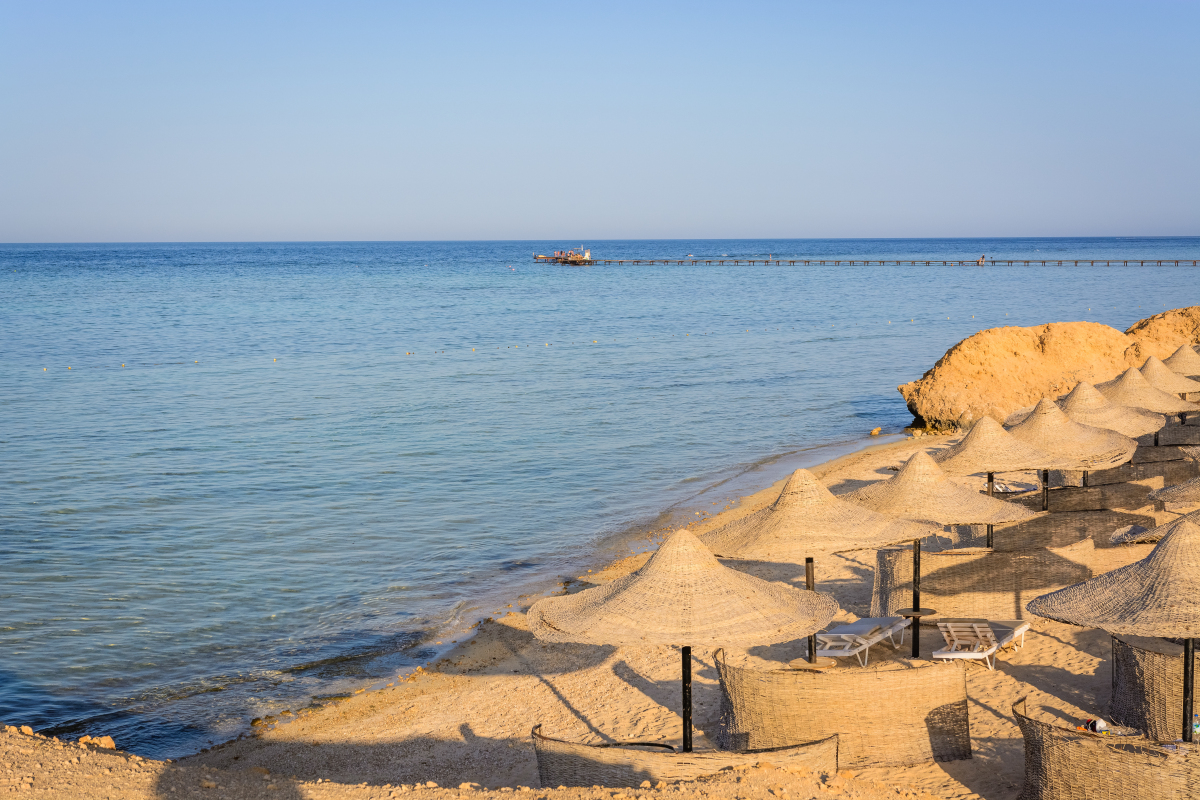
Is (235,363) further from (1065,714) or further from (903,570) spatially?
(1065,714)

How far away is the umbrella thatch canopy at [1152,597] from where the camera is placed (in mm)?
6457

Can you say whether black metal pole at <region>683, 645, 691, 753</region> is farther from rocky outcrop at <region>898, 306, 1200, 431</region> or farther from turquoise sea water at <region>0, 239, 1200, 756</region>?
rocky outcrop at <region>898, 306, 1200, 431</region>

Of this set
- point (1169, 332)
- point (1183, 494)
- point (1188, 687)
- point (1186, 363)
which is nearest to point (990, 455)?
point (1183, 494)

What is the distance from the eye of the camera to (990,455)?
39.6 ft

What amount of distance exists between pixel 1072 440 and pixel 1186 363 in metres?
8.52

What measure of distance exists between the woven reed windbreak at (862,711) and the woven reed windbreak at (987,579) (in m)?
2.67

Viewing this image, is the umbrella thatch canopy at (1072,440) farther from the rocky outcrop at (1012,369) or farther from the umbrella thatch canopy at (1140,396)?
Answer: the rocky outcrop at (1012,369)

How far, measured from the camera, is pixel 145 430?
77.5 ft

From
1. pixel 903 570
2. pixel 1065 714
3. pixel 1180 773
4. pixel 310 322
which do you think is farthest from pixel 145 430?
pixel 310 322

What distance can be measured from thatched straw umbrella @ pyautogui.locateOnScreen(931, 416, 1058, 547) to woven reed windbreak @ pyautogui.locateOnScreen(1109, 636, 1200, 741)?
370 centimetres

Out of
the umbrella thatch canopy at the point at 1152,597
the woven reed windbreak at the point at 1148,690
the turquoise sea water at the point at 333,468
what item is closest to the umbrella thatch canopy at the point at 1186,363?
the turquoise sea water at the point at 333,468

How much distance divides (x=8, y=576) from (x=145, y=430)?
34.8 ft

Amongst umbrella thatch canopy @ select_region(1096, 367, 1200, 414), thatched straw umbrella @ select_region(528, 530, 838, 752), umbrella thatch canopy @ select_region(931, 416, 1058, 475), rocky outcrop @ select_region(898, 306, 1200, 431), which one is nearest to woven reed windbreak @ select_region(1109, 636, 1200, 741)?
thatched straw umbrella @ select_region(528, 530, 838, 752)

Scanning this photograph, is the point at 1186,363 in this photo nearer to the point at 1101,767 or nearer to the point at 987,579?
the point at 987,579
